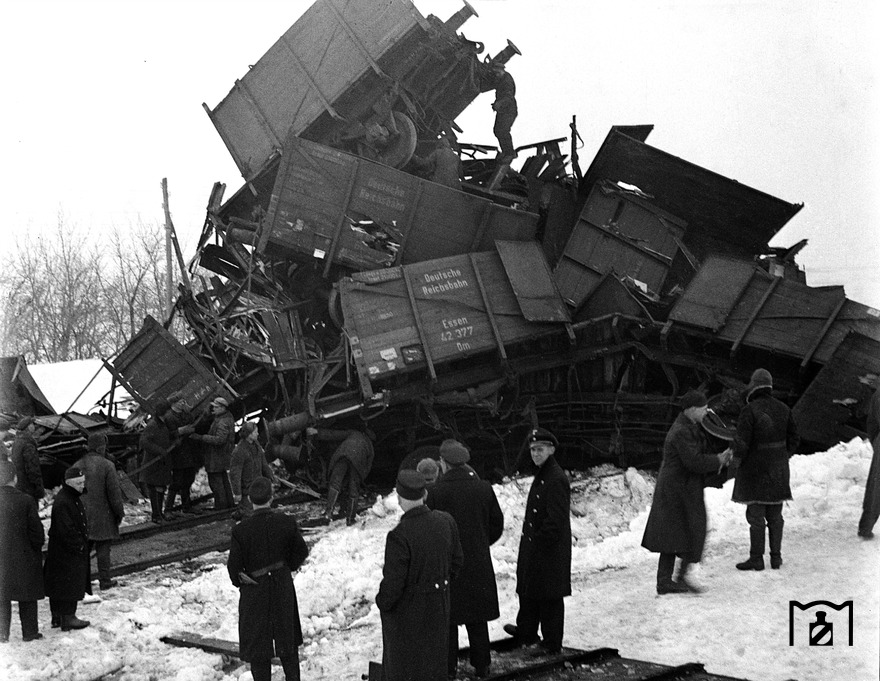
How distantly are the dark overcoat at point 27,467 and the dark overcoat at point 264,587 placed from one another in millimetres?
3278

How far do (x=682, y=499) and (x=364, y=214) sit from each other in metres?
7.54

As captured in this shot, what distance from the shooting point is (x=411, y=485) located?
573 centimetres

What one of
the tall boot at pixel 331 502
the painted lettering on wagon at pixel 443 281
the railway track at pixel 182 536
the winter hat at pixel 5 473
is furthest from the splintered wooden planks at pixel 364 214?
the winter hat at pixel 5 473

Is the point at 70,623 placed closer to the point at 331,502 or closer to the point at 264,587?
the point at 264,587

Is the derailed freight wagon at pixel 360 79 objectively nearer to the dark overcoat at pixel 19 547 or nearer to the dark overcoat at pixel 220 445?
the dark overcoat at pixel 220 445

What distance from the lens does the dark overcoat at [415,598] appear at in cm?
570

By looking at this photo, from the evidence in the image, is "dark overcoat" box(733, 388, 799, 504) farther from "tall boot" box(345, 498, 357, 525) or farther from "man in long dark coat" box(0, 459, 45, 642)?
"man in long dark coat" box(0, 459, 45, 642)

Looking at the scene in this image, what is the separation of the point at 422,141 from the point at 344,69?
168 centimetres

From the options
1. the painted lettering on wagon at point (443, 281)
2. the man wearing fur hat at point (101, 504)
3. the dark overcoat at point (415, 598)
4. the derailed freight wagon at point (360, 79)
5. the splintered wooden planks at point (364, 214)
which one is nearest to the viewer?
the dark overcoat at point (415, 598)

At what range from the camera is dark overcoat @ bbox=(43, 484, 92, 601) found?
8195 mm

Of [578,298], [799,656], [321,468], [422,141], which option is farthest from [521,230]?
[799,656]

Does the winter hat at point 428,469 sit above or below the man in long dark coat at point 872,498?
above

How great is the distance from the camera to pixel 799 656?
20.5ft

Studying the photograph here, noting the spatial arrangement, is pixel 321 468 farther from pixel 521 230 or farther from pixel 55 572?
pixel 55 572
